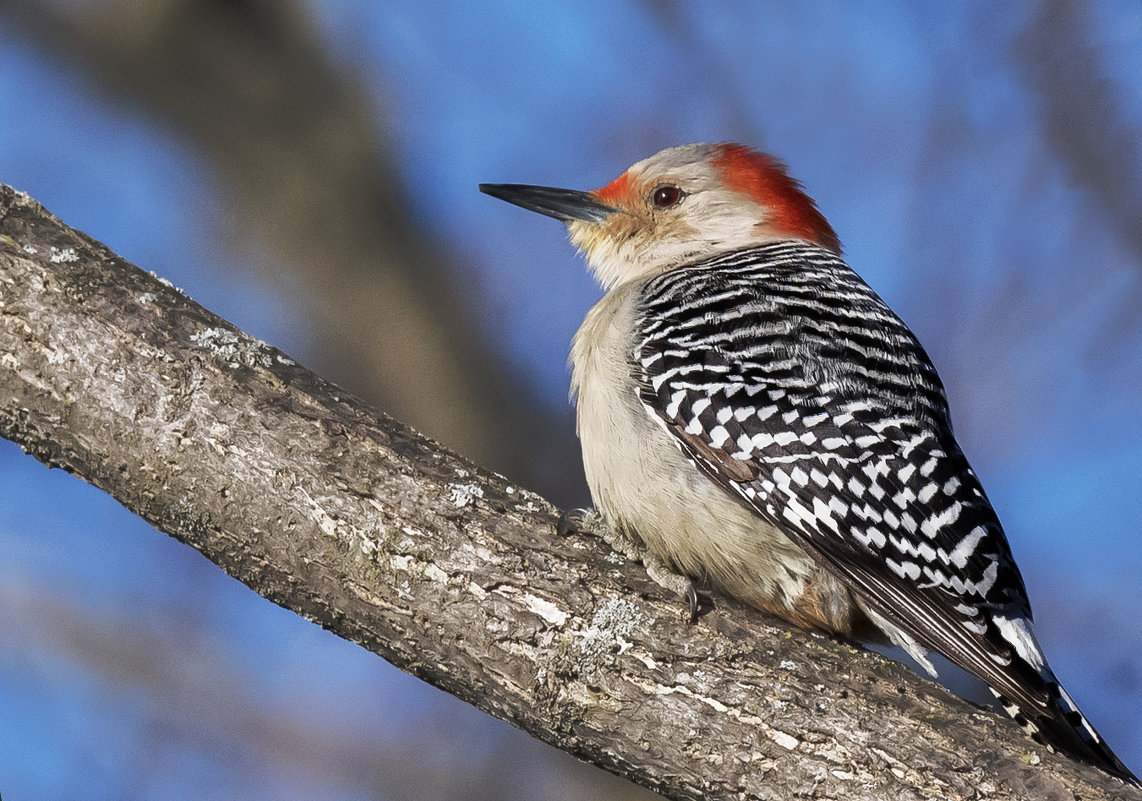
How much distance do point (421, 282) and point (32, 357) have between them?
8.85 ft

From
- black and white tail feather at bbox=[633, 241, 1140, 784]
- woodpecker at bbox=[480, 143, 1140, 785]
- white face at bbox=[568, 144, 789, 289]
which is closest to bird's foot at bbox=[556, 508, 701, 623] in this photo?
woodpecker at bbox=[480, 143, 1140, 785]

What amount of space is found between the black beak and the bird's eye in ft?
0.68

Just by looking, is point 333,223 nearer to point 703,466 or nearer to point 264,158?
point 264,158

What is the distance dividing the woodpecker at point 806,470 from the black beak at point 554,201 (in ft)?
2.60

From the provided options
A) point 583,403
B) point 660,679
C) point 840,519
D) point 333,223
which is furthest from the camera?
point 333,223

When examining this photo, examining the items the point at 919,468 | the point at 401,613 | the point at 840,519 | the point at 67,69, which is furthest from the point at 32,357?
the point at 67,69

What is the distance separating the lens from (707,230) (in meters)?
4.32

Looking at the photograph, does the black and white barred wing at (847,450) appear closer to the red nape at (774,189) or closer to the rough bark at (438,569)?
the rough bark at (438,569)

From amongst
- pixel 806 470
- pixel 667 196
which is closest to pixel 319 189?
pixel 667 196

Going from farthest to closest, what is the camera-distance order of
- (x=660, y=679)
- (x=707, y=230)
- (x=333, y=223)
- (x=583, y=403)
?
(x=333, y=223), (x=707, y=230), (x=583, y=403), (x=660, y=679)

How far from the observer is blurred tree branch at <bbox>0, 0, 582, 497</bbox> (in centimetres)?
529

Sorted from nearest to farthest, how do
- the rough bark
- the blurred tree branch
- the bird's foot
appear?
the rough bark → the bird's foot → the blurred tree branch

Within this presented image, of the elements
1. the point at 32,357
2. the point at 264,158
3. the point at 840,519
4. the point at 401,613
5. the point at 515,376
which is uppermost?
the point at 264,158

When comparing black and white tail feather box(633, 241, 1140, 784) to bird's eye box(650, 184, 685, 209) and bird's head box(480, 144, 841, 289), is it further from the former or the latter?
bird's eye box(650, 184, 685, 209)
